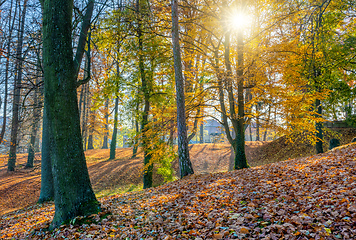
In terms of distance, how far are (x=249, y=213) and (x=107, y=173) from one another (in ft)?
38.6

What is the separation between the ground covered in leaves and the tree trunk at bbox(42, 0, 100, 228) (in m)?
0.37

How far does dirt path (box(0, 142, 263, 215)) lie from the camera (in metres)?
9.88

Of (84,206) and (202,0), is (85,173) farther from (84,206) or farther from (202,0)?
(202,0)

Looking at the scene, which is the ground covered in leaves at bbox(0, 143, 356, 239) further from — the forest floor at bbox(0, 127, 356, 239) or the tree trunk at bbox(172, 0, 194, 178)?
the tree trunk at bbox(172, 0, 194, 178)

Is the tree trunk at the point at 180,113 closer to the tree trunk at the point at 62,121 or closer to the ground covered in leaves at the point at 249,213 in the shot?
the ground covered in leaves at the point at 249,213

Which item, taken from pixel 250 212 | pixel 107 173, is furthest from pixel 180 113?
pixel 107 173

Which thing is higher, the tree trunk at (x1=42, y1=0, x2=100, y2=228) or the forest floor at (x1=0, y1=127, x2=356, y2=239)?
the tree trunk at (x1=42, y1=0, x2=100, y2=228)

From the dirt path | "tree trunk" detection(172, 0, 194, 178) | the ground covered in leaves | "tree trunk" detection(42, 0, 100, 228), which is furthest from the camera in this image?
the dirt path

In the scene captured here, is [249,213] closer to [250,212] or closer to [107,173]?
[250,212]

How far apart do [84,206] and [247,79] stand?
267 inches

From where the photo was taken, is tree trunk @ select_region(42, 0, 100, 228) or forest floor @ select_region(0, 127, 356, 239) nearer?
forest floor @ select_region(0, 127, 356, 239)

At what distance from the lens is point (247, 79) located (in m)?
7.82

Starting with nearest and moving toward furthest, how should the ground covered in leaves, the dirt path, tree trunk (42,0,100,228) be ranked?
the ground covered in leaves
tree trunk (42,0,100,228)
the dirt path

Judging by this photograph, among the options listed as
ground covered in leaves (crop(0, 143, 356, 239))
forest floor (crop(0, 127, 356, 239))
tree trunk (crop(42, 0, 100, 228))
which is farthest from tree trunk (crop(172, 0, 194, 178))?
tree trunk (crop(42, 0, 100, 228))
